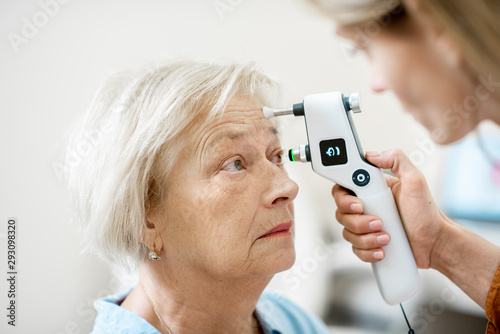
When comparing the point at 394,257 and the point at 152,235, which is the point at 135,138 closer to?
the point at 152,235

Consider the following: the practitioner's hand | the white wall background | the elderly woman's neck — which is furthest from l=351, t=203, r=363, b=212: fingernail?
the white wall background

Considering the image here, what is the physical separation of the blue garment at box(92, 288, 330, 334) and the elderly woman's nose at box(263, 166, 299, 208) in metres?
0.40

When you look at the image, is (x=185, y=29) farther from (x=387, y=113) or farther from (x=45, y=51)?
(x=387, y=113)

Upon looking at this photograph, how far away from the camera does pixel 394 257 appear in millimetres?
1106

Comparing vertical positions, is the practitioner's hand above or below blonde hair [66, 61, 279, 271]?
below

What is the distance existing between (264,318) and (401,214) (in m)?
0.49

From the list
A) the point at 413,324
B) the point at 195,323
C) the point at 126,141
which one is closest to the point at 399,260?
the point at 195,323

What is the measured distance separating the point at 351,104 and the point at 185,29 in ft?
2.82

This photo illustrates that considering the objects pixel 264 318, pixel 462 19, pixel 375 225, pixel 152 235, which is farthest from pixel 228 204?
pixel 462 19

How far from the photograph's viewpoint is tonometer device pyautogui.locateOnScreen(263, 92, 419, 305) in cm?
104

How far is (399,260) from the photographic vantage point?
1.10 m

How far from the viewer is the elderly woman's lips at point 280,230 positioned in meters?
1.08

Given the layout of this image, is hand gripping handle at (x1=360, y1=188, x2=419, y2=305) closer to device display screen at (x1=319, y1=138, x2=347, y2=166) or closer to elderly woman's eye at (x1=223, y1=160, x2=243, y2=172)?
device display screen at (x1=319, y1=138, x2=347, y2=166)

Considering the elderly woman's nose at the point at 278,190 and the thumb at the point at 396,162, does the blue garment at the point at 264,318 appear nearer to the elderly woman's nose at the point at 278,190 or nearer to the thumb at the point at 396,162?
the elderly woman's nose at the point at 278,190
